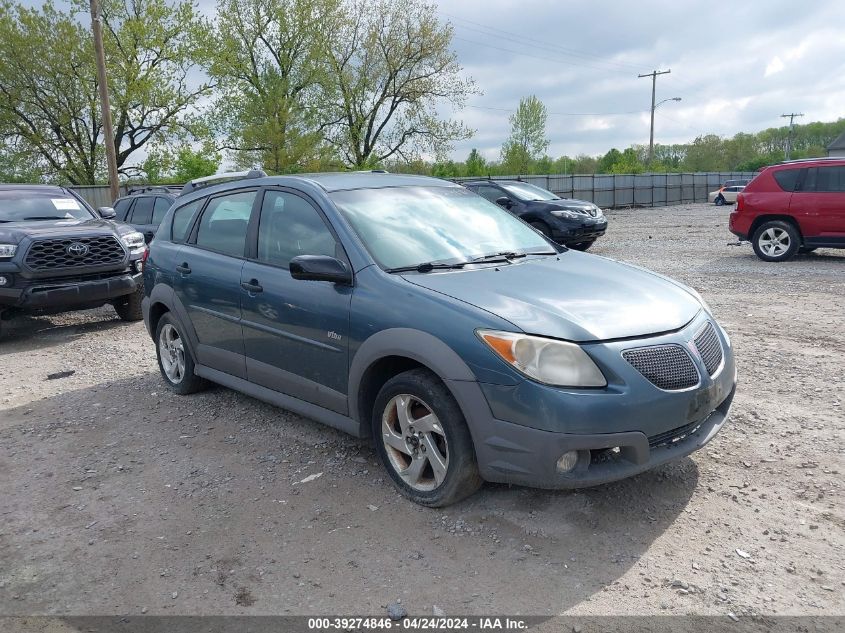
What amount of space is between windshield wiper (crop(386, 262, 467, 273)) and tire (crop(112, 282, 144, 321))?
249 inches

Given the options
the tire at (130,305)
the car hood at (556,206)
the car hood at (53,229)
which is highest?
the car hood at (53,229)

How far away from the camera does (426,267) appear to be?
12.7 ft

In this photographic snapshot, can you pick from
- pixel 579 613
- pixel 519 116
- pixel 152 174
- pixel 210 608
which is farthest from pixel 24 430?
pixel 519 116

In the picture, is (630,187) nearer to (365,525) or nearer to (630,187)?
(630,187)

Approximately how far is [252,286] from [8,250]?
16.7 feet

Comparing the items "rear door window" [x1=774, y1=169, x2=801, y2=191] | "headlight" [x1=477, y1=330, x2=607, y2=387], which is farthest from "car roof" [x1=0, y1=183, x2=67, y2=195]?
"rear door window" [x1=774, y1=169, x2=801, y2=191]

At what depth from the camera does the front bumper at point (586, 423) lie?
10.0 ft

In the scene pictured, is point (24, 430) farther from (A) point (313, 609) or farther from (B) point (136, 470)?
(A) point (313, 609)

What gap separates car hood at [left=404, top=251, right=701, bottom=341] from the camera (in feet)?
10.7

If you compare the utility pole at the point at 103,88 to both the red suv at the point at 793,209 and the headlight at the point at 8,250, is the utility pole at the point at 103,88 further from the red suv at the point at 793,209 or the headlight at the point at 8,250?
the red suv at the point at 793,209

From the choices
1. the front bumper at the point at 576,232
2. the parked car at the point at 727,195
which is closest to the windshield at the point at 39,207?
the front bumper at the point at 576,232

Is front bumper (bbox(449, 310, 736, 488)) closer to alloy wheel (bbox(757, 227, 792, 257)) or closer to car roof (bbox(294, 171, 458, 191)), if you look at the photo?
car roof (bbox(294, 171, 458, 191))

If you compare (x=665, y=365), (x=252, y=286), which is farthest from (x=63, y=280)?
(x=665, y=365)

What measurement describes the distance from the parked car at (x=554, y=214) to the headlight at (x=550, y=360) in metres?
11.0
